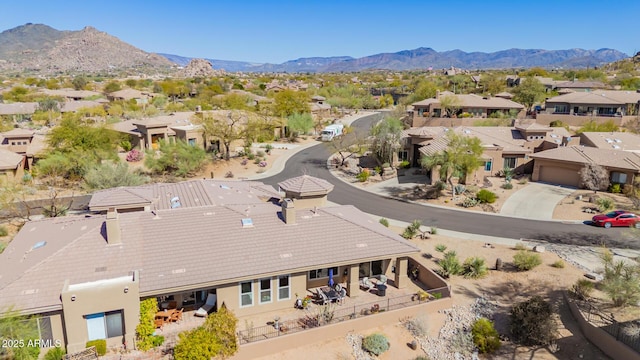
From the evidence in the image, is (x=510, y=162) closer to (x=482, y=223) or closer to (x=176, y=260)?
(x=482, y=223)

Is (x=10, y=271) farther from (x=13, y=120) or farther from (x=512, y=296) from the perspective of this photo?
(x=13, y=120)

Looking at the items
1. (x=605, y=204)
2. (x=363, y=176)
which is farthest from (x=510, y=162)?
(x=363, y=176)

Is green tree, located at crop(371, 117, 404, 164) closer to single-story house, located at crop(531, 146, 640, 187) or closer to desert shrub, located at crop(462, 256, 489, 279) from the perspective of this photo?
single-story house, located at crop(531, 146, 640, 187)

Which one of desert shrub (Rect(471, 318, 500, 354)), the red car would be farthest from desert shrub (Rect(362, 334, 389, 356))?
the red car

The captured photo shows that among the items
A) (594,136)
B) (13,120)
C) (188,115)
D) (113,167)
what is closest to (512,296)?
(113,167)

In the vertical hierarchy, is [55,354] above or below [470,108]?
below

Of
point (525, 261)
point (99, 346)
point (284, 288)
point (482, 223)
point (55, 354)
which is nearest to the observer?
point (55, 354)

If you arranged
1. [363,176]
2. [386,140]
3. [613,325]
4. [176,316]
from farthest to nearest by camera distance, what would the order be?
[386,140], [363,176], [176,316], [613,325]
